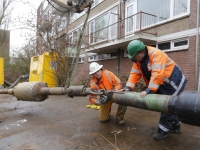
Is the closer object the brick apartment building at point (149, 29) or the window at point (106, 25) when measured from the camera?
the brick apartment building at point (149, 29)

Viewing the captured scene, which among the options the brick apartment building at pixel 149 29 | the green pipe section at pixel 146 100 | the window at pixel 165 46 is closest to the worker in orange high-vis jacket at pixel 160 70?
the green pipe section at pixel 146 100

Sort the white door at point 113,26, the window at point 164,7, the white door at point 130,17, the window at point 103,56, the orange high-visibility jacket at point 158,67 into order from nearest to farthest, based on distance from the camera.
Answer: the orange high-visibility jacket at point 158,67 < the window at point 164,7 < the white door at point 130,17 < the white door at point 113,26 < the window at point 103,56

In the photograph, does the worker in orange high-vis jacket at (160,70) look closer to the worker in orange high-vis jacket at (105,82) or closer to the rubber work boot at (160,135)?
the rubber work boot at (160,135)

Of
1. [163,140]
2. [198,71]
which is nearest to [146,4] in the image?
[198,71]

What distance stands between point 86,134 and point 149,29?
24.3 feet

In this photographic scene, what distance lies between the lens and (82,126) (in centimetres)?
328

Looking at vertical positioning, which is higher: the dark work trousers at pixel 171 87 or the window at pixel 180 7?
the window at pixel 180 7

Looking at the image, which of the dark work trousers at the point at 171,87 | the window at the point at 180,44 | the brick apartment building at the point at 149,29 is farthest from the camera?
the window at the point at 180,44

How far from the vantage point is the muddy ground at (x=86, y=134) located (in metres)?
2.41

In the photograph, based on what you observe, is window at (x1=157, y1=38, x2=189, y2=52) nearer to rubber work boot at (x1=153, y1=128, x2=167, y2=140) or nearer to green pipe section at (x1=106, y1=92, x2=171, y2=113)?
rubber work boot at (x1=153, y1=128, x2=167, y2=140)

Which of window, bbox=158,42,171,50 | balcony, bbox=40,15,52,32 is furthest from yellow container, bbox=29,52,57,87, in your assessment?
window, bbox=158,42,171,50

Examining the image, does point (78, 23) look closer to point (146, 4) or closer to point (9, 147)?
point (146, 4)

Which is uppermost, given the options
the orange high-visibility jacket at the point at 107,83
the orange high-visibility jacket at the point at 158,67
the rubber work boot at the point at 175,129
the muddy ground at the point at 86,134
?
the orange high-visibility jacket at the point at 158,67

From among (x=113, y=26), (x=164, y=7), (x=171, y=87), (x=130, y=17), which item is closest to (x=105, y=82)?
(x=171, y=87)
